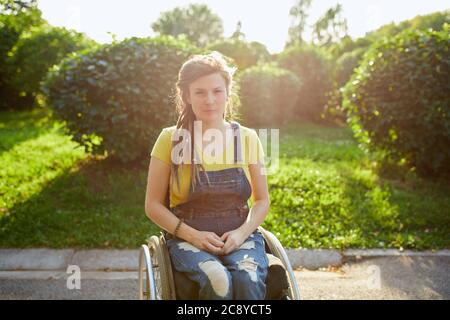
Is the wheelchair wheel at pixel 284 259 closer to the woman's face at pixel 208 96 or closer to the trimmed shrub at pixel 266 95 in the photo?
the woman's face at pixel 208 96

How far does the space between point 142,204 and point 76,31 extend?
30.3ft

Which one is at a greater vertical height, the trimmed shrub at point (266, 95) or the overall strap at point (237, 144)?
the trimmed shrub at point (266, 95)

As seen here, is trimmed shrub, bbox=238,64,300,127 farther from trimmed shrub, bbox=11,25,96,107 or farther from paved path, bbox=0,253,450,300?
paved path, bbox=0,253,450,300

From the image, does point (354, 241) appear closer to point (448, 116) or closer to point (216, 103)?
point (448, 116)

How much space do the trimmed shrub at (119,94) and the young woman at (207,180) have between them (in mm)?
3156

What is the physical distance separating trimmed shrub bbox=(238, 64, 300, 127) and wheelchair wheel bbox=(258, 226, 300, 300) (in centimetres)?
864

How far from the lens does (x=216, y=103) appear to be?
2602mm

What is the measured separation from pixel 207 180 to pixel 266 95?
29.0ft

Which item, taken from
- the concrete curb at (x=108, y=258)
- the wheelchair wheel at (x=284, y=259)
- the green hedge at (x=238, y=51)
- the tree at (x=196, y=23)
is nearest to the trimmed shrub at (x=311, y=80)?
the green hedge at (x=238, y=51)

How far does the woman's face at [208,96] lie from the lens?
256 cm

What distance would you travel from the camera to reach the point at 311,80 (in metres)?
12.9

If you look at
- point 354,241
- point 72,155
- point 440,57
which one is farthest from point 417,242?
point 72,155
